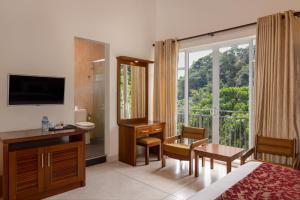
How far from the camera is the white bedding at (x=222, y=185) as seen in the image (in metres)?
1.58

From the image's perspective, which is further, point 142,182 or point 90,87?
point 90,87

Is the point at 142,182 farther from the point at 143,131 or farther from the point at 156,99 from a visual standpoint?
the point at 156,99

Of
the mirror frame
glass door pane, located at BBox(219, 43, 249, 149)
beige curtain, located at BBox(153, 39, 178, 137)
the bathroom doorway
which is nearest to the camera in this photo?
glass door pane, located at BBox(219, 43, 249, 149)

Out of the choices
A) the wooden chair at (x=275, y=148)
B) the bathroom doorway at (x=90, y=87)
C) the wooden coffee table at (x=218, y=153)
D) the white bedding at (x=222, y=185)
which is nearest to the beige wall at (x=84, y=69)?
the bathroom doorway at (x=90, y=87)

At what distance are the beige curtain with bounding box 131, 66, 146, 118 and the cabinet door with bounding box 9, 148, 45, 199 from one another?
82.3 inches

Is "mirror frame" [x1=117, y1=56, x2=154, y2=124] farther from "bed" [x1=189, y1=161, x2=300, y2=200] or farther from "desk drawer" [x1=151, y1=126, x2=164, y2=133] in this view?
"bed" [x1=189, y1=161, x2=300, y2=200]

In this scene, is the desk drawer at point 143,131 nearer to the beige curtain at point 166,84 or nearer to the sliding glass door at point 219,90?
the beige curtain at point 166,84

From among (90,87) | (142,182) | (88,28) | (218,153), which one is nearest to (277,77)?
(218,153)

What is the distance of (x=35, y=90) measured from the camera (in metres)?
2.98

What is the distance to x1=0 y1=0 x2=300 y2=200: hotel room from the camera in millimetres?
2621

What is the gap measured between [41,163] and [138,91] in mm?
2334

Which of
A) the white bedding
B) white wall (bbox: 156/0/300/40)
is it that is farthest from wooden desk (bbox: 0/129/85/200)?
white wall (bbox: 156/0/300/40)

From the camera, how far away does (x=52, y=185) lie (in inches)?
106

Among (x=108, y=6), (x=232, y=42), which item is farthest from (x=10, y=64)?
(x=232, y=42)
